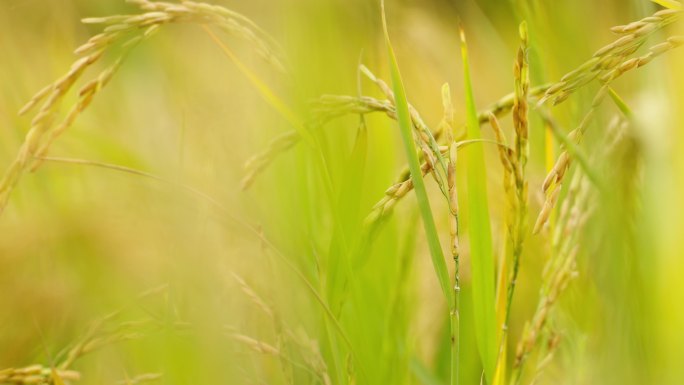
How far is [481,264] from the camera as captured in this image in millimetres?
568

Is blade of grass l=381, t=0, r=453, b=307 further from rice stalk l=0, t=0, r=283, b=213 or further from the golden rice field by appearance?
rice stalk l=0, t=0, r=283, b=213

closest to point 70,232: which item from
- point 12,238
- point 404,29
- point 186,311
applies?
point 12,238

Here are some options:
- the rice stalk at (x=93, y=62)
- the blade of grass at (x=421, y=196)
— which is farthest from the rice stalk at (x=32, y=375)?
the blade of grass at (x=421, y=196)

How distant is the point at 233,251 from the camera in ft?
1.98

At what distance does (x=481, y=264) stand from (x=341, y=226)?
96 millimetres

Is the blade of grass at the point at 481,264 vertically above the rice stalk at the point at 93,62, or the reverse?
the rice stalk at the point at 93,62

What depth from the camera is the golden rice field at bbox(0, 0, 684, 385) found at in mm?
487

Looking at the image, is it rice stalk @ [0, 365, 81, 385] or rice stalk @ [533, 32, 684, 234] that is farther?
rice stalk @ [0, 365, 81, 385]

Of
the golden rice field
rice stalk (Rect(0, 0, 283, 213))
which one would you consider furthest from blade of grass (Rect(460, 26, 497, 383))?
rice stalk (Rect(0, 0, 283, 213))

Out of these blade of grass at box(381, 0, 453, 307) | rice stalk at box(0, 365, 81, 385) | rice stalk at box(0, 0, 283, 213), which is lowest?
rice stalk at box(0, 365, 81, 385)

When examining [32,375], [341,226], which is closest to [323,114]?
[341,226]

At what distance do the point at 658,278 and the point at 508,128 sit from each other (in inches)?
44.3

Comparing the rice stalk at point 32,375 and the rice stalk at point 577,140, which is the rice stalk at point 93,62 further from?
the rice stalk at point 577,140

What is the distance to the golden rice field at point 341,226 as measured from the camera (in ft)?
1.60
